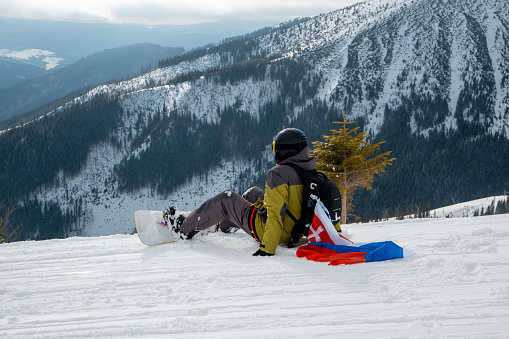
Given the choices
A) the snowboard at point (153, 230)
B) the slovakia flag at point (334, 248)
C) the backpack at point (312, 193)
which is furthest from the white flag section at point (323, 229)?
the snowboard at point (153, 230)

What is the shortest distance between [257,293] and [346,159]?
1189 cm

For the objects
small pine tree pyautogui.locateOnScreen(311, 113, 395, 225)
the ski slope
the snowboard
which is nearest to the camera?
the ski slope

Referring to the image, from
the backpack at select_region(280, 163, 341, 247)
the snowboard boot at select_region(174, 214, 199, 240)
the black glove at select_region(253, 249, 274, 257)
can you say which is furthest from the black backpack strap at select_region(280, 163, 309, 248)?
the snowboard boot at select_region(174, 214, 199, 240)

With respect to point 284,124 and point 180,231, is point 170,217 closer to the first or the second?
point 180,231

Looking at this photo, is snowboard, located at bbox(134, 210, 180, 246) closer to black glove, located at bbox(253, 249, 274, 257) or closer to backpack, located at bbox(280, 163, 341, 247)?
black glove, located at bbox(253, 249, 274, 257)

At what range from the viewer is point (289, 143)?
4113 millimetres

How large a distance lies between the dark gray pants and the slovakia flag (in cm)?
86

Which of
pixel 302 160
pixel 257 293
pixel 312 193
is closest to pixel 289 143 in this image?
pixel 302 160

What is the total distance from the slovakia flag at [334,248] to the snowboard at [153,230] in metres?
1.98

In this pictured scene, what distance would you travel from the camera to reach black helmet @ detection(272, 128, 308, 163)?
162 inches

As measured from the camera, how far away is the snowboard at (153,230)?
4.86 metres

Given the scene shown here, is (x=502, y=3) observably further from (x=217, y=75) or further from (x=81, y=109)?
(x=81, y=109)

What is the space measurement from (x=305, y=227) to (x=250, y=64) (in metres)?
142

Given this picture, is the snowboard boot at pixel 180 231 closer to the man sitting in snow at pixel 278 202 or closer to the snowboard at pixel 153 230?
the snowboard at pixel 153 230
